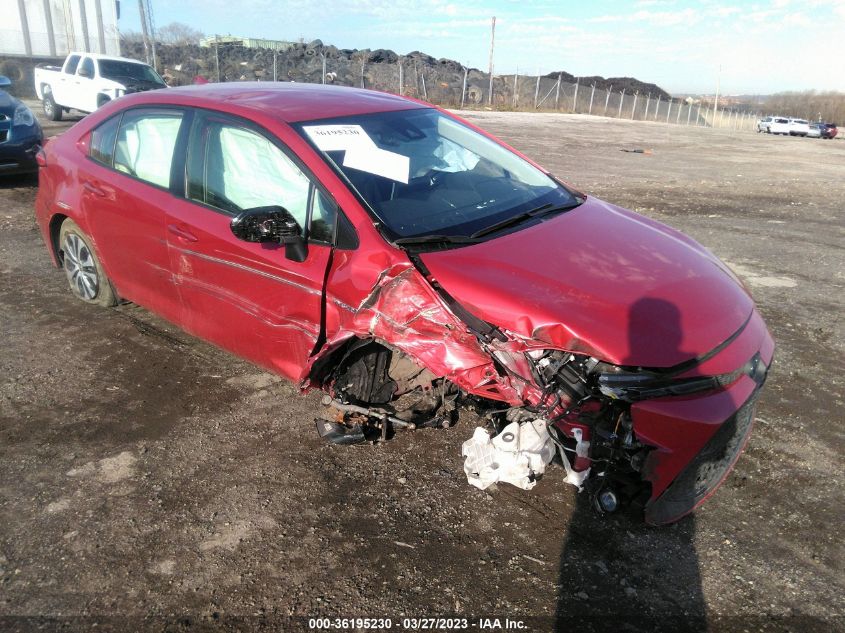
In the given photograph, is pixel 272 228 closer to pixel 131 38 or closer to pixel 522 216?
pixel 522 216

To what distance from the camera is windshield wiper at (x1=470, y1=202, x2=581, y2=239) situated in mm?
3201

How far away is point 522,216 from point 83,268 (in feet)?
11.4

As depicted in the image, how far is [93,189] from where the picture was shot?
441cm

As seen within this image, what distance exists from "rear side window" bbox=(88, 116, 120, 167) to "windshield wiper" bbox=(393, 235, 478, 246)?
8.36 feet

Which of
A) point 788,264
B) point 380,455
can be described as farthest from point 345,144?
point 788,264

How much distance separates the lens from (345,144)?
3.41m

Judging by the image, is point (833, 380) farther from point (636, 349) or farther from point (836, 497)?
point (636, 349)

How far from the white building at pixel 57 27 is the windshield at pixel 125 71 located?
2409cm

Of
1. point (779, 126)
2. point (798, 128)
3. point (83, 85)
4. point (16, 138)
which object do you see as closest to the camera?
point (16, 138)

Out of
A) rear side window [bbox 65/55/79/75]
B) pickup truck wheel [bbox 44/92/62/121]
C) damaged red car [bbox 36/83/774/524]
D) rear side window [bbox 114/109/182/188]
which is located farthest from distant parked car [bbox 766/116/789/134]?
rear side window [bbox 114/109/182/188]

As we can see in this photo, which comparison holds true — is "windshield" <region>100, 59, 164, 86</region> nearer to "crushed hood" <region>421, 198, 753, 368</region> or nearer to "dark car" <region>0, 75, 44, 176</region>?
"dark car" <region>0, 75, 44, 176</region>

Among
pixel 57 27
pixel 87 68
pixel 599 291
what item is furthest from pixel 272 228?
pixel 57 27

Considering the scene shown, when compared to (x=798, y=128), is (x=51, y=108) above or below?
above

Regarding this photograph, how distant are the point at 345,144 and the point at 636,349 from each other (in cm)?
186
